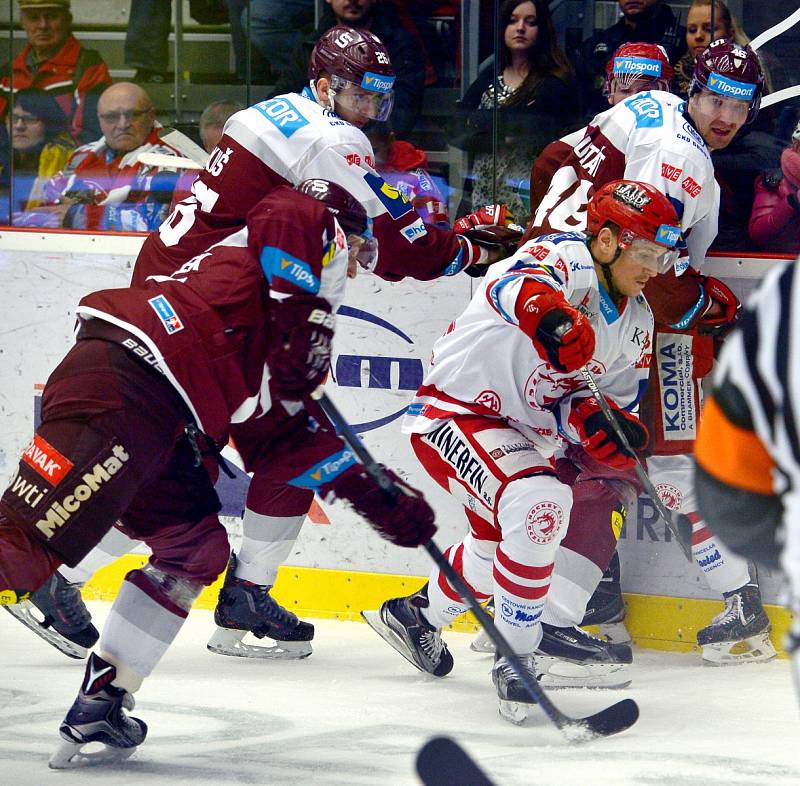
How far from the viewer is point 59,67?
453 cm

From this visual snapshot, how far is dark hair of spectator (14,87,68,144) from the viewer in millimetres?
4512

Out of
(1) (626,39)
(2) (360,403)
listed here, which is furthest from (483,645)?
(1) (626,39)

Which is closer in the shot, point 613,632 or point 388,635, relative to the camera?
point 388,635

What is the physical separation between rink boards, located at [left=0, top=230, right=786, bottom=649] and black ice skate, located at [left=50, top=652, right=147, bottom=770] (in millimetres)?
1346

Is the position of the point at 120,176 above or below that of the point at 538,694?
above

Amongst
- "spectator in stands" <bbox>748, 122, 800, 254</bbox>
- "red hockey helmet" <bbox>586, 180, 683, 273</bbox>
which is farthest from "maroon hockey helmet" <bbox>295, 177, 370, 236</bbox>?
"spectator in stands" <bbox>748, 122, 800, 254</bbox>

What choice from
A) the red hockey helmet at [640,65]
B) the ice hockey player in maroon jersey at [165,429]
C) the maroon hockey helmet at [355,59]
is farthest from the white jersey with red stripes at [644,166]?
the ice hockey player in maroon jersey at [165,429]

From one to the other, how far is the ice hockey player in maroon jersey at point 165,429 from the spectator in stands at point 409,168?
4.22ft

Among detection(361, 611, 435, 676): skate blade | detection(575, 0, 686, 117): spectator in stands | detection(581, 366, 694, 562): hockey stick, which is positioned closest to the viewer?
detection(581, 366, 694, 562): hockey stick

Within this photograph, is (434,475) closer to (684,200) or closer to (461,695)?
(461,695)

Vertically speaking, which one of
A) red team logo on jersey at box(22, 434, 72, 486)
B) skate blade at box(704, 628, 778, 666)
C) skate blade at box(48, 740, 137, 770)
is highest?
red team logo on jersey at box(22, 434, 72, 486)

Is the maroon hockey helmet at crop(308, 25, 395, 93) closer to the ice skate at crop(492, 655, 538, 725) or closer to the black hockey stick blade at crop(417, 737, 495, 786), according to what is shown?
the ice skate at crop(492, 655, 538, 725)

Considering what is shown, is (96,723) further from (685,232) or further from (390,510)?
(685,232)

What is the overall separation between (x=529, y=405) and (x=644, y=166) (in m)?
0.69
